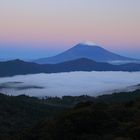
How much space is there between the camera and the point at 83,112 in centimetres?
3912

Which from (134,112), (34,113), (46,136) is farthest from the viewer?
(34,113)

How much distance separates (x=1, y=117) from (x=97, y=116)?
86.8 m

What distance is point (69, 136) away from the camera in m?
35.7

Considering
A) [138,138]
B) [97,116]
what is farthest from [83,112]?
[138,138]

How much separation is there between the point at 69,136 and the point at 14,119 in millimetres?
Answer: 83071

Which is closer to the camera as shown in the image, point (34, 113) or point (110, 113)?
point (110, 113)

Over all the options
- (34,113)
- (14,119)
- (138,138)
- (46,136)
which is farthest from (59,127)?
(34,113)

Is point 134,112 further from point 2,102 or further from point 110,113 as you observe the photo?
point 2,102

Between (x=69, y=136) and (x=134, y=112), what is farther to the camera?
(x=134, y=112)

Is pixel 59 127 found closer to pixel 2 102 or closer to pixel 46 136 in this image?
pixel 46 136

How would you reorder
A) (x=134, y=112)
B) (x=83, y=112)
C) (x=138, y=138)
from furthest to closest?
(x=134, y=112) < (x=83, y=112) < (x=138, y=138)

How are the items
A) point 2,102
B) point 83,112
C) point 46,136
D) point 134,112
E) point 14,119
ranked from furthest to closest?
point 2,102, point 14,119, point 134,112, point 83,112, point 46,136

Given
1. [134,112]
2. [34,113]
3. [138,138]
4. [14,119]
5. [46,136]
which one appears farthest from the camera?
[34,113]

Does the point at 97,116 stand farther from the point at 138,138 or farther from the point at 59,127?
the point at 138,138
